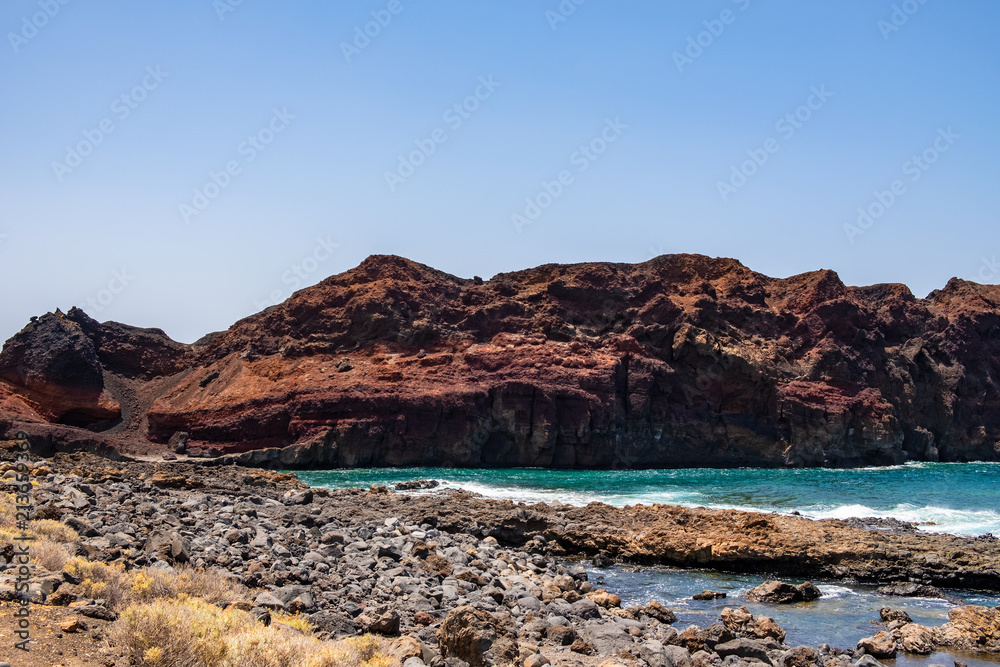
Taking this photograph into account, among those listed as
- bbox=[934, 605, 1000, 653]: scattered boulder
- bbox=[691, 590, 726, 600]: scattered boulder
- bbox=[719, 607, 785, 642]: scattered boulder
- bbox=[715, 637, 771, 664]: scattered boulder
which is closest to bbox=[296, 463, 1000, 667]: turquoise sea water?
bbox=[691, 590, 726, 600]: scattered boulder

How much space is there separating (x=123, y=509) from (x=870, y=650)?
13.6 meters

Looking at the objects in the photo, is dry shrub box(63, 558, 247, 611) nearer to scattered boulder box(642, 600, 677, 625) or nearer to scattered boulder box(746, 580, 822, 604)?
scattered boulder box(642, 600, 677, 625)

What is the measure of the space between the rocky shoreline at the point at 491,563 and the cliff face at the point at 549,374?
34835 mm

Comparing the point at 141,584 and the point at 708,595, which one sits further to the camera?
the point at 708,595

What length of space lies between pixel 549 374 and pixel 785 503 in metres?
33.6

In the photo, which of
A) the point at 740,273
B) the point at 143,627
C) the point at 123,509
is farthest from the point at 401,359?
the point at 143,627

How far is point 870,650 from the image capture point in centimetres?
1204

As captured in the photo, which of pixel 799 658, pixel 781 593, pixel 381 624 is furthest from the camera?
pixel 781 593

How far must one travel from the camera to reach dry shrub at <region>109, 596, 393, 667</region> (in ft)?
20.0

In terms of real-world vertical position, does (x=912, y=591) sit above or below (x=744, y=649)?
below

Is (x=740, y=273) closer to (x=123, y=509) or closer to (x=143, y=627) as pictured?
(x=123, y=509)

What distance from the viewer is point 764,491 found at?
36375 millimetres

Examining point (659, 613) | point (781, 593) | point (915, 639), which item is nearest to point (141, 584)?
point (659, 613)

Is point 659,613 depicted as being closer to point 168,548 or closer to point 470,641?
point 470,641
